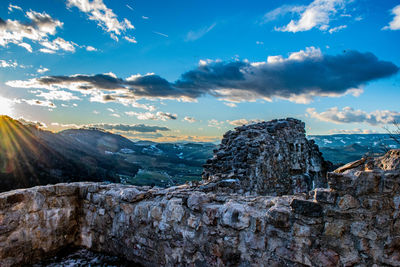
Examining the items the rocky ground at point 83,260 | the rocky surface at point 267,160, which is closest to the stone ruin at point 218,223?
the rocky ground at point 83,260

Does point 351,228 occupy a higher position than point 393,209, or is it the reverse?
point 393,209

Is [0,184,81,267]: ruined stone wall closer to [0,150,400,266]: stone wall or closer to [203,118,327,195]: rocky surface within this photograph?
[0,150,400,266]: stone wall

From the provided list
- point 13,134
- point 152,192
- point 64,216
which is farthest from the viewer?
point 13,134

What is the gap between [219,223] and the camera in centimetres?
330

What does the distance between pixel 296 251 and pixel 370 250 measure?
76 centimetres

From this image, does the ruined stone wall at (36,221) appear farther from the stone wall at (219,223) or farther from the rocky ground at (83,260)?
the rocky ground at (83,260)

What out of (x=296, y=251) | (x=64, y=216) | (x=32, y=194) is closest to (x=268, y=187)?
(x=296, y=251)

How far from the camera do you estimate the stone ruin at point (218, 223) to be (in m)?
2.51

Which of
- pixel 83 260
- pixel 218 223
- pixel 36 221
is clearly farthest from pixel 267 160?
pixel 36 221

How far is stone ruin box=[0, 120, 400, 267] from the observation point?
8.25ft

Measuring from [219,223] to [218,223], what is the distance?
20 mm

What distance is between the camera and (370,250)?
2.47m

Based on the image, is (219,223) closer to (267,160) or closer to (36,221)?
(36,221)

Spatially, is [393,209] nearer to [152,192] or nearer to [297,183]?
[152,192]
